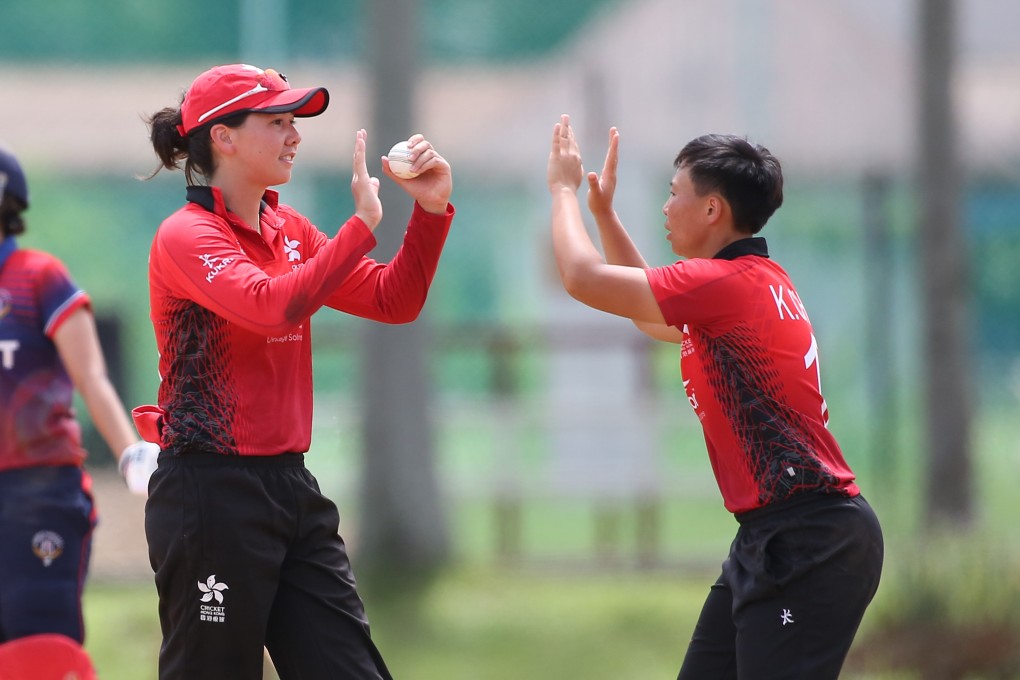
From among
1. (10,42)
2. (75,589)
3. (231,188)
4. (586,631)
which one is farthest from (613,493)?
(10,42)

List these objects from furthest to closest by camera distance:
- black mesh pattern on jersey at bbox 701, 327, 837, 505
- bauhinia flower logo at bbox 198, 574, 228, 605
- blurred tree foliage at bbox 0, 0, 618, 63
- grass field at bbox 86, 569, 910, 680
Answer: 1. blurred tree foliage at bbox 0, 0, 618, 63
2. grass field at bbox 86, 569, 910, 680
3. black mesh pattern on jersey at bbox 701, 327, 837, 505
4. bauhinia flower logo at bbox 198, 574, 228, 605

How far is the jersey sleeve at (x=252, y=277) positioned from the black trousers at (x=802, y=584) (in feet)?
3.67

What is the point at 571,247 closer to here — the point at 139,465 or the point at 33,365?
the point at 139,465

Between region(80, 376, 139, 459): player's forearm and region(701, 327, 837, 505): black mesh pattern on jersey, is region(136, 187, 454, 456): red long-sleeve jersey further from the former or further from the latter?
region(701, 327, 837, 505): black mesh pattern on jersey

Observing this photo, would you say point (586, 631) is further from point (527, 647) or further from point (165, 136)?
point (165, 136)

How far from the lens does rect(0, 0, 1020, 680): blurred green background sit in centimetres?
680

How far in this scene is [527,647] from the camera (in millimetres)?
6730

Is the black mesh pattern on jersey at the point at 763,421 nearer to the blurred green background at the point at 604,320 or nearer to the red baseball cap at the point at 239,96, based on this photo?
the red baseball cap at the point at 239,96

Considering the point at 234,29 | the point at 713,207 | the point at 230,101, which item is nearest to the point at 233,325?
the point at 230,101

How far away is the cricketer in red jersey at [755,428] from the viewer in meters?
3.25

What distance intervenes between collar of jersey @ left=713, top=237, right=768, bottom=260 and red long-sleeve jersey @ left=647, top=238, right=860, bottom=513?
46mm

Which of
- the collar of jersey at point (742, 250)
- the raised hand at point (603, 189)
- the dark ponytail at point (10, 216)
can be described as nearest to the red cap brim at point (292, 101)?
the raised hand at point (603, 189)

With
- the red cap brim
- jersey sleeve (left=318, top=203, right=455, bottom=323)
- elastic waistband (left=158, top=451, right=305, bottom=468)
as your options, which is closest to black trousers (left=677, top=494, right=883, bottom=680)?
jersey sleeve (left=318, top=203, right=455, bottom=323)

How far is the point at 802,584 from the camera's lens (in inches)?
128
